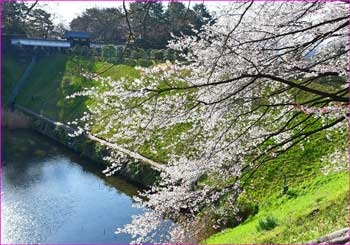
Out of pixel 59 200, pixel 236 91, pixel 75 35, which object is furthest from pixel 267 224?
pixel 75 35

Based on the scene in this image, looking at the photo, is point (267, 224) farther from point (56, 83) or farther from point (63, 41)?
point (63, 41)

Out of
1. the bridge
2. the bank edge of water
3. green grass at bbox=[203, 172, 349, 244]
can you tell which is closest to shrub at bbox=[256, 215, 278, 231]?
green grass at bbox=[203, 172, 349, 244]

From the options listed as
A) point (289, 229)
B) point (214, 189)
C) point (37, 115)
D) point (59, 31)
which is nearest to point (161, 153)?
point (289, 229)

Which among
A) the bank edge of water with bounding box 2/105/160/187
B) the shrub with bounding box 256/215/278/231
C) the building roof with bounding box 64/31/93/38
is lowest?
the bank edge of water with bounding box 2/105/160/187

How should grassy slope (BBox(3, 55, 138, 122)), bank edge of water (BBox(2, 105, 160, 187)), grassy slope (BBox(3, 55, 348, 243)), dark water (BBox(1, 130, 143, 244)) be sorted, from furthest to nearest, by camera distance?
grassy slope (BBox(3, 55, 138, 122))
bank edge of water (BBox(2, 105, 160, 187))
dark water (BBox(1, 130, 143, 244))
grassy slope (BBox(3, 55, 348, 243))

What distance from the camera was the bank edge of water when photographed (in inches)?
469

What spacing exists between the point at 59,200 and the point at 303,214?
295 inches

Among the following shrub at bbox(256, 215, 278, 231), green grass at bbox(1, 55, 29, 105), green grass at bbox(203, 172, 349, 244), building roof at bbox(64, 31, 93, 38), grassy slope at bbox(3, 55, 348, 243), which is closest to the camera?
green grass at bbox(203, 172, 349, 244)

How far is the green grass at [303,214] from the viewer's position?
16.8ft

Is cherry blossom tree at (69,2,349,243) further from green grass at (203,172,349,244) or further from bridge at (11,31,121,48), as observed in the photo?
bridge at (11,31,121,48)

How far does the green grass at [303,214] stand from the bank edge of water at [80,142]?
8.27 ft

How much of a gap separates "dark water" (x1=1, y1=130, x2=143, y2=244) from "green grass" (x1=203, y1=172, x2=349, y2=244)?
3154mm

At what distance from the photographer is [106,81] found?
3.83m

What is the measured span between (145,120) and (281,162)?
6.49 metres
